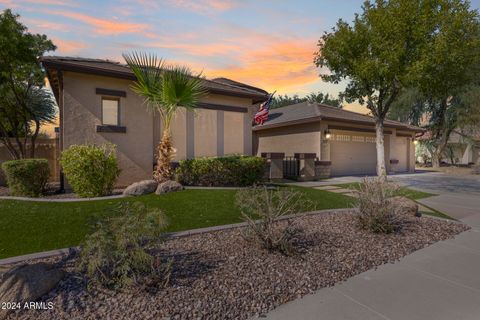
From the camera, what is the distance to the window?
33.2ft

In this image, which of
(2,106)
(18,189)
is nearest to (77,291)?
(18,189)

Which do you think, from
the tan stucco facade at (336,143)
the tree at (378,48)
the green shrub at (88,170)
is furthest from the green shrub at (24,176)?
the tan stucco facade at (336,143)

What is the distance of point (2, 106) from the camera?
13.1 metres

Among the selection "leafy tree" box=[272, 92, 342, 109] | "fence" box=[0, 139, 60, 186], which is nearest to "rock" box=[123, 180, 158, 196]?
"fence" box=[0, 139, 60, 186]

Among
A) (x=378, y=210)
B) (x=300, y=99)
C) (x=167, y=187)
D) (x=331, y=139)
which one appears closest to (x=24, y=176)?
(x=167, y=187)

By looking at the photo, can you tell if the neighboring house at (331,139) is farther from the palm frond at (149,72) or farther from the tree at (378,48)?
the palm frond at (149,72)

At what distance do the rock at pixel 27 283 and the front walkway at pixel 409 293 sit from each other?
90.9 inches

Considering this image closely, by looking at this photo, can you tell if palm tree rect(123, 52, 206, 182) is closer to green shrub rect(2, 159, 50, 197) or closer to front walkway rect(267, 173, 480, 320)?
green shrub rect(2, 159, 50, 197)

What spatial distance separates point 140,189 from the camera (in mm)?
7883

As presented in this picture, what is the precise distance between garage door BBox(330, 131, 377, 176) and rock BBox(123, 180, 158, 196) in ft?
39.5

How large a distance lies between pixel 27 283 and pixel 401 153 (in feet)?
81.4

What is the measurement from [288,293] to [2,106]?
54.0ft

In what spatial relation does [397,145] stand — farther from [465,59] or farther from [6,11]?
[6,11]

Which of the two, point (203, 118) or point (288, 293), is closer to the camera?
point (288, 293)
